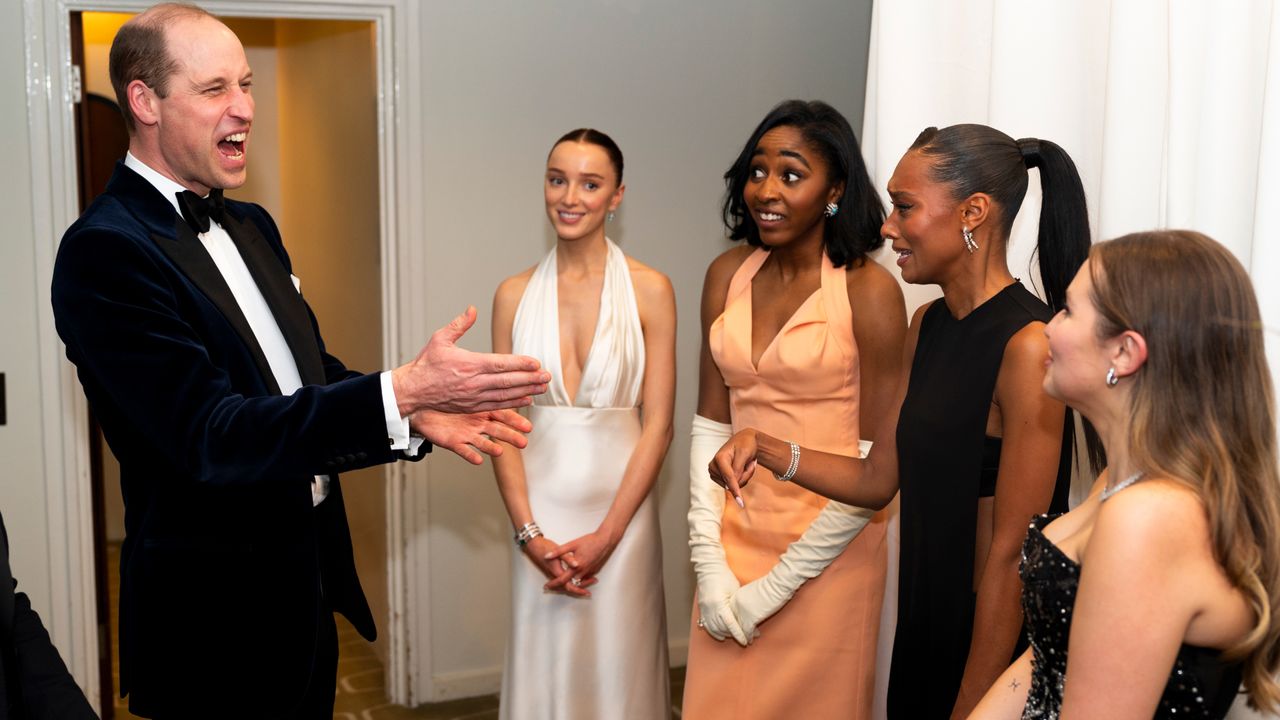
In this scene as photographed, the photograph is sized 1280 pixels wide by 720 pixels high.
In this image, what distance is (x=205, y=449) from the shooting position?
6.03ft

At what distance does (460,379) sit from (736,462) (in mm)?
696

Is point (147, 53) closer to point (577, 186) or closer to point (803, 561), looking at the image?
point (577, 186)

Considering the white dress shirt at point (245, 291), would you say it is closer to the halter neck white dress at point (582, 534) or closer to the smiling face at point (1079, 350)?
the halter neck white dress at point (582, 534)

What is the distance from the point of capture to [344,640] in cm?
489

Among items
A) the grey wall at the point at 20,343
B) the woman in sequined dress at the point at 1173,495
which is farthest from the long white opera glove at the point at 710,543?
the grey wall at the point at 20,343

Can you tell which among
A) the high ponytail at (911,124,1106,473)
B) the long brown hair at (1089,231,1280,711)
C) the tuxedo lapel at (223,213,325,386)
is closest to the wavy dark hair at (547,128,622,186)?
the tuxedo lapel at (223,213,325,386)

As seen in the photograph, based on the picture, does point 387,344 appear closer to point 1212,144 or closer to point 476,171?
point 476,171

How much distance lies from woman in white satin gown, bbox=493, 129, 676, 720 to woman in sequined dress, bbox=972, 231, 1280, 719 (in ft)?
5.67

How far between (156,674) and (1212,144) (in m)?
2.12

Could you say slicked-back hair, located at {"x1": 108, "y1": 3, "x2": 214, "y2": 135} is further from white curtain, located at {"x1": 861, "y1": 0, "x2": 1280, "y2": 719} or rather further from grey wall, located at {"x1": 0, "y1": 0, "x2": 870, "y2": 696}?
grey wall, located at {"x1": 0, "y1": 0, "x2": 870, "y2": 696}

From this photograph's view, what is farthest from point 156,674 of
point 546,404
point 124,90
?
point 546,404

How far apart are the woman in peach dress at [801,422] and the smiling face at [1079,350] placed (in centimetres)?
103

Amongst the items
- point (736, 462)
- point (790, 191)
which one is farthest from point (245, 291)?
point (790, 191)

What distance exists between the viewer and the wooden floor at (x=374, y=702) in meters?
4.04
